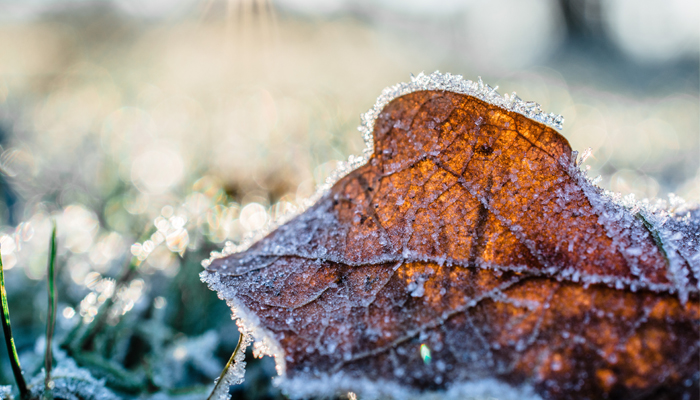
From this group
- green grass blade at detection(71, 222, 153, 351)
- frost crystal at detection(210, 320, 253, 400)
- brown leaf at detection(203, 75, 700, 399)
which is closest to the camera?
brown leaf at detection(203, 75, 700, 399)

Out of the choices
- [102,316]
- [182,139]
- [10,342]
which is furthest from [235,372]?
[182,139]

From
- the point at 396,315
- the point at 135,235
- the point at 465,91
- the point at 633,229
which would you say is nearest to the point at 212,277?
the point at 396,315

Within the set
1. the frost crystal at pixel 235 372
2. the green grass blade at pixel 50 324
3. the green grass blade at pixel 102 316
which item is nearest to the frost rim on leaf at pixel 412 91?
the frost crystal at pixel 235 372

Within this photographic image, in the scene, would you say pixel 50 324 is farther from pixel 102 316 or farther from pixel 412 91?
pixel 412 91

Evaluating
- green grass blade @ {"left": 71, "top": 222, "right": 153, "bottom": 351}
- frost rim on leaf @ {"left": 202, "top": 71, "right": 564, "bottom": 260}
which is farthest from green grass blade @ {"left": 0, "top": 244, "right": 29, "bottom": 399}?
frost rim on leaf @ {"left": 202, "top": 71, "right": 564, "bottom": 260}

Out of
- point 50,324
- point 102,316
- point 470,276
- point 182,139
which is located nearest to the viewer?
point 470,276

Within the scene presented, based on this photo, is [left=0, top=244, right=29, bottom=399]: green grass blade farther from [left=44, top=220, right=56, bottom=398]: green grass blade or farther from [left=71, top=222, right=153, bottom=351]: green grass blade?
[left=71, top=222, right=153, bottom=351]: green grass blade

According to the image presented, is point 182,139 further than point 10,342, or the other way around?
point 182,139

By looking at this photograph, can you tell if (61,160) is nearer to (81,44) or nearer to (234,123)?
(234,123)

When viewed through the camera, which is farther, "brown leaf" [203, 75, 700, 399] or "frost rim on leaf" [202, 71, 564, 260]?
"frost rim on leaf" [202, 71, 564, 260]
